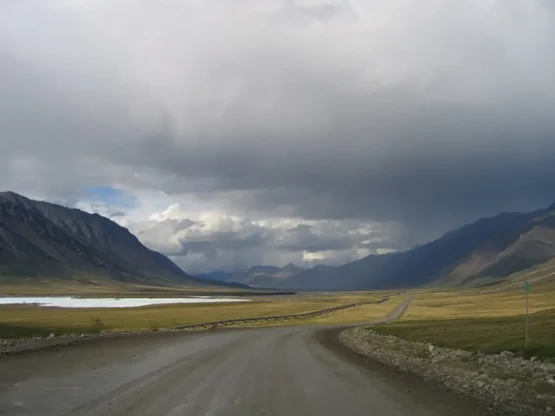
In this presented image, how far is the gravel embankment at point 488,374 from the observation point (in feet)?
62.6

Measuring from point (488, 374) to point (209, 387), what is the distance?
40.9 ft


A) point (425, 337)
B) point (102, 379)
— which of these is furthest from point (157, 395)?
point (425, 337)

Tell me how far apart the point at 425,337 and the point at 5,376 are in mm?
30978

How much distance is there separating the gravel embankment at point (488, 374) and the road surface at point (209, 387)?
1.52 meters

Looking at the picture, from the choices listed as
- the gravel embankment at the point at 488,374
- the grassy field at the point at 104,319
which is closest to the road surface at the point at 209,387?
the gravel embankment at the point at 488,374

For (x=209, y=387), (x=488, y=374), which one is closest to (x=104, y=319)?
(x=209, y=387)

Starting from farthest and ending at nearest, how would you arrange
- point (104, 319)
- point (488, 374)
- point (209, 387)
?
1. point (104, 319)
2. point (488, 374)
3. point (209, 387)

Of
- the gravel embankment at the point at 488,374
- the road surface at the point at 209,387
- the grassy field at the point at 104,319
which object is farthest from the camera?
the grassy field at the point at 104,319

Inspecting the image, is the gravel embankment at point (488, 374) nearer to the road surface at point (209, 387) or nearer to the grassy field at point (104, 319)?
the road surface at point (209, 387)

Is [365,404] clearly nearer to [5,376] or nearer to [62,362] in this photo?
[5,376]

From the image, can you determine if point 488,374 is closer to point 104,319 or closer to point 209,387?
point 209,387

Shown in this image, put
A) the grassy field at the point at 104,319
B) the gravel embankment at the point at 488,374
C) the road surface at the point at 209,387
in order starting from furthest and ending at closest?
the grassy field at the point at 104,319 → the gravel embankment at the point at 488,374 → the road surface at the point at 209,387

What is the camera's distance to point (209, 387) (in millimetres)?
22078

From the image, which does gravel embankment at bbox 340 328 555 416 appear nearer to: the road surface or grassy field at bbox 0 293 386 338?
the road surface
